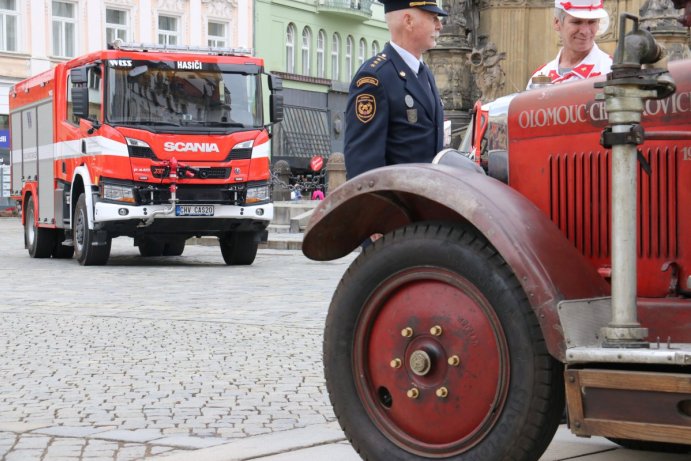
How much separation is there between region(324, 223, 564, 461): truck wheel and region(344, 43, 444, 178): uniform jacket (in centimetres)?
136

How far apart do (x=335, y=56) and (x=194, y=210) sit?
46324mm

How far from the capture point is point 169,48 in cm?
1966

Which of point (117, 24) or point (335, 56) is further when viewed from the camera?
→ point (335, 56)

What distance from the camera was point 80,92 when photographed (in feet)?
63.1

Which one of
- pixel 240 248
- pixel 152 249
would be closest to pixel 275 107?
pixel 240 248

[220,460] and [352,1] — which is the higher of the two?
[352,1]

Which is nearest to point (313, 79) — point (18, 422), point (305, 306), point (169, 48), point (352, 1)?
point (352, 1)

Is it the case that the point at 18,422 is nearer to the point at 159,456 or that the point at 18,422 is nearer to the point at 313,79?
the point at 159,456

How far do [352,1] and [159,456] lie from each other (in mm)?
60352

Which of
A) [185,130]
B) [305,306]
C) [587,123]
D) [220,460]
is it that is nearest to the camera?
[587,123]

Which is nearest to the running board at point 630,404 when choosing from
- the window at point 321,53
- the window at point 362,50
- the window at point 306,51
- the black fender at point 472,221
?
the black fender at point 472,221

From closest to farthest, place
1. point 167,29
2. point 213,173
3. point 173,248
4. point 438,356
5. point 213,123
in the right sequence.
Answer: point 438,356
point 213,173
point 213,123
point 173,248
point 167,29

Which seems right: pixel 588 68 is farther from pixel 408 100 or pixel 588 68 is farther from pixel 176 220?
pixel 176 220

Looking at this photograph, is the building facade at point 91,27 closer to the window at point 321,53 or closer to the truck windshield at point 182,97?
the window at point 321,53
